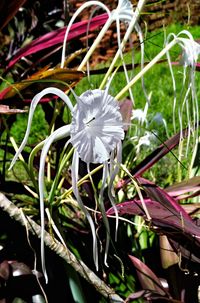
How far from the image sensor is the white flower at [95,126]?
2.87 feet

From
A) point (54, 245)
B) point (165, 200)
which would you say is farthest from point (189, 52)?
point (54, 245)

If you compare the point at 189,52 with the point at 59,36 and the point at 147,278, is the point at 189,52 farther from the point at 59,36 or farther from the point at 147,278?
the point at 147,278

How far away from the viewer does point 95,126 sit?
2.93 ft

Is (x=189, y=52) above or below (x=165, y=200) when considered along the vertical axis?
above

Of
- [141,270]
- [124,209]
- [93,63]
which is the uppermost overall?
[93,63]

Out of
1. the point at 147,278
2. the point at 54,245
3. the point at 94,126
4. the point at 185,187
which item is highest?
the point at 94,126

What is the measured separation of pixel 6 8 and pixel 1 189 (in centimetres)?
43

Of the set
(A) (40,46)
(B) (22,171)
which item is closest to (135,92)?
(B) (22,171)

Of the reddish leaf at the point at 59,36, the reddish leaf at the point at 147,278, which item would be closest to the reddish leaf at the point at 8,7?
the reddish leaf at the point at 59,36

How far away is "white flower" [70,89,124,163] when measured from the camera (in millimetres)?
874

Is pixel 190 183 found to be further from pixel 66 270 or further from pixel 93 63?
pixel 93 63

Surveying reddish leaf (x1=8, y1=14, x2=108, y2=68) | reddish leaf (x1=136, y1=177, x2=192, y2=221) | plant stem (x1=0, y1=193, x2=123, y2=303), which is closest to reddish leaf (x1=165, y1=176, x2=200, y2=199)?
reddish leaf (x1=136, y1=177, x2=192, y2=221)

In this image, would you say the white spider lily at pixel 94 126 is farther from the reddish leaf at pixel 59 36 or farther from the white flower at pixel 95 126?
the reddish leaf at pixel 59 36

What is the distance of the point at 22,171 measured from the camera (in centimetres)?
312
